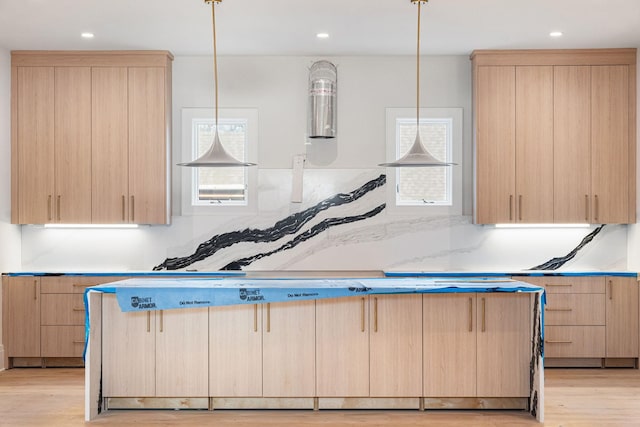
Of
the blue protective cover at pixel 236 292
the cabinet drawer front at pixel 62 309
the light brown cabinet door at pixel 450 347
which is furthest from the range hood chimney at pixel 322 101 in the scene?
the cabinet drawer front at pixel 62 309

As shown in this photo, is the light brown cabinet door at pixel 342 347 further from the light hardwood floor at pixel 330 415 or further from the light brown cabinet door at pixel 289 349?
the light hardwood floor at pixel 330 415

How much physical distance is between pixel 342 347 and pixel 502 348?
1.04 m

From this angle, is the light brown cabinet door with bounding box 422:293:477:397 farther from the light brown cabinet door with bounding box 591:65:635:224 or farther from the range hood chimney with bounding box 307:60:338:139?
the light brown cabinet door with bounding box 591:65:635:224

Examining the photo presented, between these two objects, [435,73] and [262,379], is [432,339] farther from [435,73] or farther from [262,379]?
[435,73]

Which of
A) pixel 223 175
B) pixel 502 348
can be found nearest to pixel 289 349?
pixel 502 348

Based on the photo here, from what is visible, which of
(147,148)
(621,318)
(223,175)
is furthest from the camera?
(223,175)

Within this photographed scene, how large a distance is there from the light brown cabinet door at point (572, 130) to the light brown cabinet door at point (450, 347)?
2.11 metres

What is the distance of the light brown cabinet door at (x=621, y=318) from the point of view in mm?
5777

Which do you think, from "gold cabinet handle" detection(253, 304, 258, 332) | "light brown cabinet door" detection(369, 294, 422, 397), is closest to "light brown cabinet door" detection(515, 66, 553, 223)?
"light brown cabinet door" detection(369, 294, 422, 397)

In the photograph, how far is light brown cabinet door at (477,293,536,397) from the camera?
4285 millimetres

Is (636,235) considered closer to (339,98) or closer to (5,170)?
(339,98)

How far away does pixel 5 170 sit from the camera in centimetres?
588

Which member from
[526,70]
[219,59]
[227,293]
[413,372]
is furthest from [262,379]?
[526,70]

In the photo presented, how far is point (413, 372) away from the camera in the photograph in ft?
14.1
